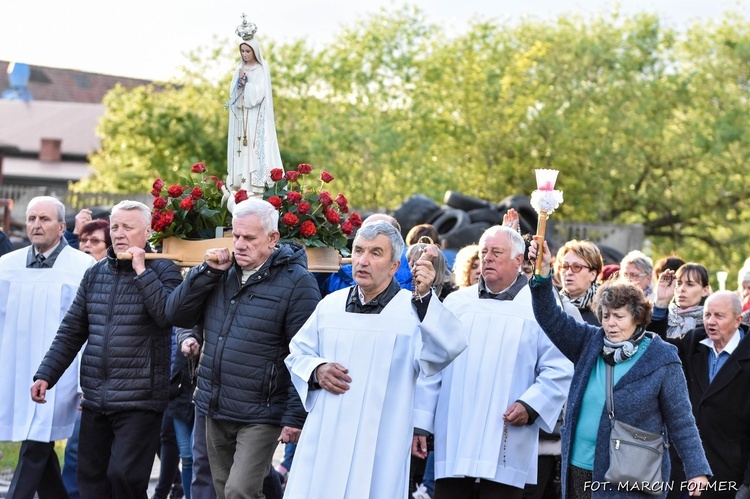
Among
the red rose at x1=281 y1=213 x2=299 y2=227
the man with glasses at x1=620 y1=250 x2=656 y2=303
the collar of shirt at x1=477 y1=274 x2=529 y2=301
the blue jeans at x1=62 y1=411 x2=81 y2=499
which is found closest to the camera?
the collar of shirt at x1=477 y1=274 x2=529 y2=301

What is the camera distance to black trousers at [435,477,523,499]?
7094 millimetres

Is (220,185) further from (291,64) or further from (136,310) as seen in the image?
(291,64)

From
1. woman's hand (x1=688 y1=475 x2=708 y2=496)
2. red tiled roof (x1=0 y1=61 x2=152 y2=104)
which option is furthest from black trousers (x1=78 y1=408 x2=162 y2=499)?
red tiled roof (x1=0 y1=61 x2=152 y2=104)

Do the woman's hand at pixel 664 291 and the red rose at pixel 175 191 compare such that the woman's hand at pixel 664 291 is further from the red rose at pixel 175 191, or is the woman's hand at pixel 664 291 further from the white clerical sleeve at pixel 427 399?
the red rose at pixel 175 191

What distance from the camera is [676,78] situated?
3981cm

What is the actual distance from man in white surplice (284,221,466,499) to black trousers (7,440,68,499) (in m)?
2.81

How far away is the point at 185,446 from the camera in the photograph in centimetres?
966

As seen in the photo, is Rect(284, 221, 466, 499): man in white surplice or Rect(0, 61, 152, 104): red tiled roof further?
Rect(0, 61, 152, 104): red tiled roof

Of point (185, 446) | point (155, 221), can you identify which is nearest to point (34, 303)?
point (185, 446)

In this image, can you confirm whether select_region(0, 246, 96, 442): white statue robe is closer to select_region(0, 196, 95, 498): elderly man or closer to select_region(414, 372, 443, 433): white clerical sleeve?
select_region(0, 196, 95, 498): elderly man

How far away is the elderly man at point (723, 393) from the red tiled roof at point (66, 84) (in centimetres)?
7667

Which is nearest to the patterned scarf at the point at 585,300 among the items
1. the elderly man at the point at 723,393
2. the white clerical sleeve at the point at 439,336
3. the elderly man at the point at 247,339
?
the elderly man at the point at 723,393

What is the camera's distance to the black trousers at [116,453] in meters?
7.57

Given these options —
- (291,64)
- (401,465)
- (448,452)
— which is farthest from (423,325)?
(291,64)
